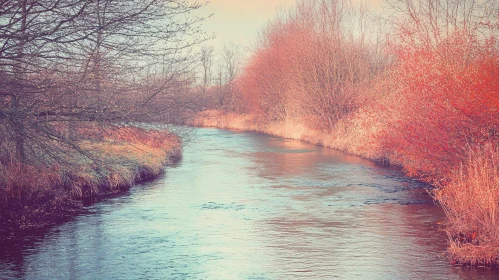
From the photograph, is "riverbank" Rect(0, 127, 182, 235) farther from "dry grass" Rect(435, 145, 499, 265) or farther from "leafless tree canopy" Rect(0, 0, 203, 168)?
"dry grass" Rect(435, 145, 499, 265)

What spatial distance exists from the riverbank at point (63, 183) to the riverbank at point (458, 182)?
6.56m

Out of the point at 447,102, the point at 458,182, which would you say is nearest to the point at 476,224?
the point at 458,182

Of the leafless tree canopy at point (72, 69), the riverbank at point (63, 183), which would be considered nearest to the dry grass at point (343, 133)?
the riverbank at point (63, 183)

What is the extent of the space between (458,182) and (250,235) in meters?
4.42

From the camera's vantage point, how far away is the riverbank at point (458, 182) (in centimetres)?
993

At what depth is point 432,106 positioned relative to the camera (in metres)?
15.9

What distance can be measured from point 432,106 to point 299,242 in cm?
650

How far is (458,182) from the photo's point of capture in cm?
1241

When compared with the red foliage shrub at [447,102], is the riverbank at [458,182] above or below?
below

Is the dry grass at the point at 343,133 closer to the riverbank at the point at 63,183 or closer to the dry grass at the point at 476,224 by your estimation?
the riverbank at the point at 63,183

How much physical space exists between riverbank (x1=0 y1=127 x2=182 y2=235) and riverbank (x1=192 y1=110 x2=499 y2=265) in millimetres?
6560

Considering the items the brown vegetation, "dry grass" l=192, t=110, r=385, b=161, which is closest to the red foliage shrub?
the brown vegetation

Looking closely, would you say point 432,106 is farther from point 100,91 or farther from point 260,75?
point 260,75

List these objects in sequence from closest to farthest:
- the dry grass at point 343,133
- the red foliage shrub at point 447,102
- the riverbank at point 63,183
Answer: the riverbank at point 63,183, the red foliage shrub at point 447,102, the dry grass at point 343,133
